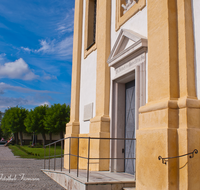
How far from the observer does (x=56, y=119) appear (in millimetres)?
46688

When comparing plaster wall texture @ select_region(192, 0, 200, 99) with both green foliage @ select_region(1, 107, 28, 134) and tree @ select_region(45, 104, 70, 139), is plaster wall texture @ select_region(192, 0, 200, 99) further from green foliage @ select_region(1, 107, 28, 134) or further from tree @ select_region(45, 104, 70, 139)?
green foliage @ select_region(1, 107, 28, 134)

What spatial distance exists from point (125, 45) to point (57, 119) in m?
40.6

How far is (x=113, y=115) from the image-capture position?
8203 millimetres

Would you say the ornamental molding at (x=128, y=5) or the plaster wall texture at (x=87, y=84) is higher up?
the ornamental molding at (x=128, y=5)

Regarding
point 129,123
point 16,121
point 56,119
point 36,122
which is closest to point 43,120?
point 36,122

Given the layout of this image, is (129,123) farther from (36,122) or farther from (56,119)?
(36,122)

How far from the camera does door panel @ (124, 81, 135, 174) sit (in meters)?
7.58

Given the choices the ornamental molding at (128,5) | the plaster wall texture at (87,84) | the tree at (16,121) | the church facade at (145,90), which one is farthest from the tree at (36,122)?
the ornamental molding at (128,5)

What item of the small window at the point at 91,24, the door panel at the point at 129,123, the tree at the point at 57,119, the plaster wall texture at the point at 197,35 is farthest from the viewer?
the tree at the point at 57,119

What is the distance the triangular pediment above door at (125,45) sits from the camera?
6.49 meters

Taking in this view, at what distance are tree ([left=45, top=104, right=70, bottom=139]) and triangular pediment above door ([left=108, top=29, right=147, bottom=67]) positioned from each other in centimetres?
3859

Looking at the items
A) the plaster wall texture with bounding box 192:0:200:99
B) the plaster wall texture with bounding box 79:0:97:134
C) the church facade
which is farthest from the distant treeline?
the plaster wall texture with bounding box 192:0:200:99

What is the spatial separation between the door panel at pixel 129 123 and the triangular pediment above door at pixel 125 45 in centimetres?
99

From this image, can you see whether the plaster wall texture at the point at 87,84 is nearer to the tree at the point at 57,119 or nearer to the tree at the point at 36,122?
the tree at the point at 57,119
